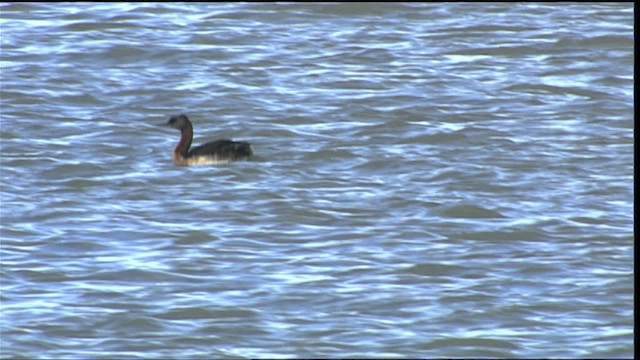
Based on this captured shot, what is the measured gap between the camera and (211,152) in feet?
50.1

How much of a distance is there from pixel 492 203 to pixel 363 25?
24.2ft

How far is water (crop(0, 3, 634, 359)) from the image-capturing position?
1057 cm

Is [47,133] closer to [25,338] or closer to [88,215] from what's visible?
[88,215]

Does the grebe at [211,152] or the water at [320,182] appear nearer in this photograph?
the water at [320,182]

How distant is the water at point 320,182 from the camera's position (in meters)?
10.6

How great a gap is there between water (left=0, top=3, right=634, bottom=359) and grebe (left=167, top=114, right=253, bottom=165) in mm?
111

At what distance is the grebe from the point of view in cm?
1510

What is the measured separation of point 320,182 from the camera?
1461cm

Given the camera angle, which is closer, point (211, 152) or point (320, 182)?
point (320, 182)

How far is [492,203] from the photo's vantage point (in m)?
13.8

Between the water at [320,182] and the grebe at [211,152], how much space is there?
0.36 feet

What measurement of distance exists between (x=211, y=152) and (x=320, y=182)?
1146 mm

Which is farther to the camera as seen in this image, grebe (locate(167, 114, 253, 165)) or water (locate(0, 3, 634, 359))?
grebe (locate(167, 114, 253, 165))

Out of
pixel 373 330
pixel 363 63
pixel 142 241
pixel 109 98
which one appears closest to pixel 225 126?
pixel 109 98
